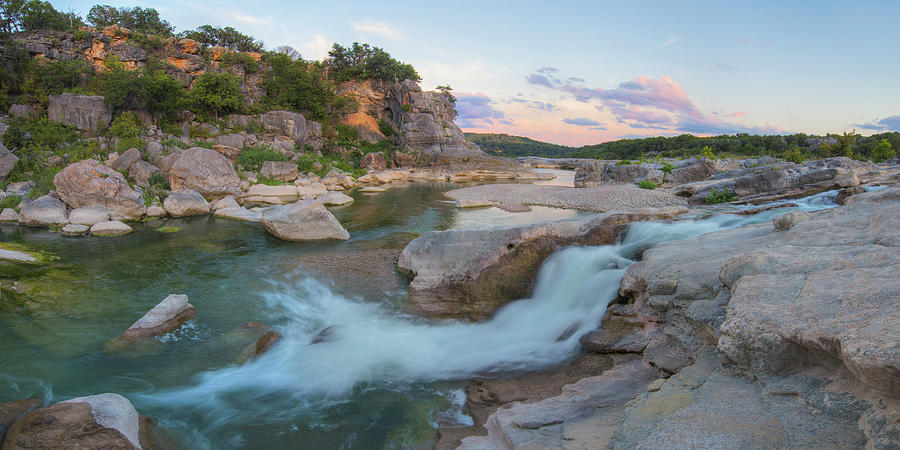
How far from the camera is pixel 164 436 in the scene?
526cm

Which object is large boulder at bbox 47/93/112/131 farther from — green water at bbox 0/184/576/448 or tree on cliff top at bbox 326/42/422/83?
tree on cliff top at bbox 326/42/422/83

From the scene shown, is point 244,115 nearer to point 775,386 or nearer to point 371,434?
point 371,434

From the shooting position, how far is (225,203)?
20.7 metres

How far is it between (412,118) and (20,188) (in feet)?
132

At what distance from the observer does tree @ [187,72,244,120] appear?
4262 cm

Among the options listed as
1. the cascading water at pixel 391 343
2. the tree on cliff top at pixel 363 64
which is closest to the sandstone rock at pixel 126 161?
the cascading water at pixel 391 343

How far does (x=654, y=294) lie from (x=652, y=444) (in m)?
3.54

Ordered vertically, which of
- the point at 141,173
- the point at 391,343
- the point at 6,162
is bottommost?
the point at 391,343

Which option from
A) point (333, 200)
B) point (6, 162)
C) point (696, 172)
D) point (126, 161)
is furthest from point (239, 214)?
point (696, 172)

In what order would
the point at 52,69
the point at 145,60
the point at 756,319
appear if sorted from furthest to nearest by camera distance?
the point at 145,60, the point at 52,69, the point at 756,319

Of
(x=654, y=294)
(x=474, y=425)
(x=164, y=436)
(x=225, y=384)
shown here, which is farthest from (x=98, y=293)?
(x=654, y=294)

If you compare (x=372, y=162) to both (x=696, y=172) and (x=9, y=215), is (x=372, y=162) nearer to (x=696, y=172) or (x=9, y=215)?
→ (x=696, y=172)

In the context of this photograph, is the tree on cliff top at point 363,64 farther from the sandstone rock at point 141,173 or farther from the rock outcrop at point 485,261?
the rock outcrop at point 485,261

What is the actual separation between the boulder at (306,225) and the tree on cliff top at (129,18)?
58.4 meters
